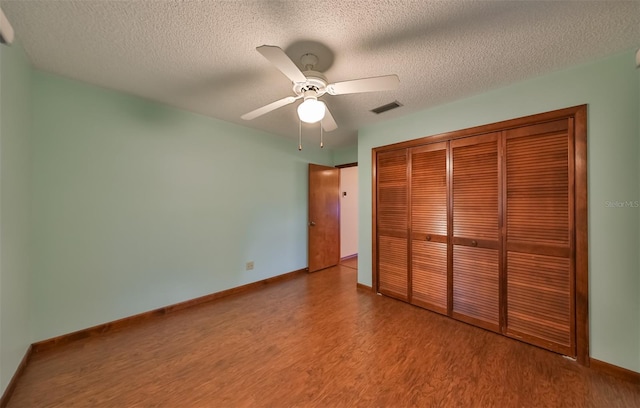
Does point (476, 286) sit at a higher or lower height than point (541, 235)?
lower

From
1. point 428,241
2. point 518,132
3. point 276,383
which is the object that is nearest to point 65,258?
point 276,383

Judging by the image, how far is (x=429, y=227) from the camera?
8.80 feet

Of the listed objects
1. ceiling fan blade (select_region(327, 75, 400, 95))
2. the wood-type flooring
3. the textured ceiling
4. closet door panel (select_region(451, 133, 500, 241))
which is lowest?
the wood-type flooring

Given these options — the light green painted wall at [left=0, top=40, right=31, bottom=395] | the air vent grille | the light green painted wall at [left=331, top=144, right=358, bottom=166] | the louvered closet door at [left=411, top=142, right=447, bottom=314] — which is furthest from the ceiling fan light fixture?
the light green painted wall at [left=331, top=144, right=358, bottom=166]

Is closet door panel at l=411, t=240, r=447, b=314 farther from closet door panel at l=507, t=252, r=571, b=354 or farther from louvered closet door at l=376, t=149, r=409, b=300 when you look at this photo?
closet door panel at l=507, t=252, r=571, b=354

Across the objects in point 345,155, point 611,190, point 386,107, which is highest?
point 386,107

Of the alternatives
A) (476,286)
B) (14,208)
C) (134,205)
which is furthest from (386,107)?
(14,208)

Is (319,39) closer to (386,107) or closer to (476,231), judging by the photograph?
(386,107)

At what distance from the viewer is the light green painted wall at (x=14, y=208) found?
4.72 ft

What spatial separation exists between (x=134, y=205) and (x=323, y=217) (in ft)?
9.38

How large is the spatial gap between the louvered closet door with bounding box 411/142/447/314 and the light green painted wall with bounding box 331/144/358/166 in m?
1.74

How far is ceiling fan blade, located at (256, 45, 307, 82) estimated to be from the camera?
1190mm

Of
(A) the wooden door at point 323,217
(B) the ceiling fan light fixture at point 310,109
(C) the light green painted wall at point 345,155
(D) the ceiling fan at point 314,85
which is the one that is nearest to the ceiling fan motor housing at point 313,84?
(D) the ceiling fan at point 314,85

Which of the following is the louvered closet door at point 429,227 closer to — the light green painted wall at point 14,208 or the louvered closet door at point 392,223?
the louvered closet door at point 392,223
